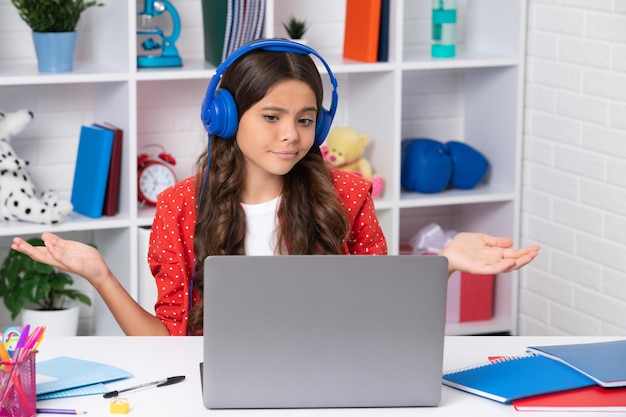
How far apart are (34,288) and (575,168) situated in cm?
169

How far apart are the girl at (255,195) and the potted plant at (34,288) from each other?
1.08 metres

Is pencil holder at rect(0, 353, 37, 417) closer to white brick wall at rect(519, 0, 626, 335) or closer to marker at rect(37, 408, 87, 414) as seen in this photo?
marker at rect(37, 408, 87, 414)

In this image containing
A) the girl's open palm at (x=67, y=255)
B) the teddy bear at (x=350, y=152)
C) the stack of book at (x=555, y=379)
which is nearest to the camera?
the stack of book at (x=555, y=379)

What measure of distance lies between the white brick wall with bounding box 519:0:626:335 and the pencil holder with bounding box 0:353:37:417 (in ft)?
6.82

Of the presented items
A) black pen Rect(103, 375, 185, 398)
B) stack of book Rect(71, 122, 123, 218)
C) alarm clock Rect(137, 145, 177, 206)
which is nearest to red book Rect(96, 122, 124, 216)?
stack of book Rect(71, 122, 123, 218)

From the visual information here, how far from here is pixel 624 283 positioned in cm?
310

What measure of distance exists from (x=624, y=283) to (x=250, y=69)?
5.19ft

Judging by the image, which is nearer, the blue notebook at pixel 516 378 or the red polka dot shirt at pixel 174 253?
the blue notebook at pixel 516 378

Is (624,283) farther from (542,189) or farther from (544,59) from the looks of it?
(544,59)

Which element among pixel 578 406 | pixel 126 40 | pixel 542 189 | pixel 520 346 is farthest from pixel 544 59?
pixel 578 406

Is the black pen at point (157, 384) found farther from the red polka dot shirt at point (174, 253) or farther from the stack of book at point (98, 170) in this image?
the stack of book at point (98, 170)

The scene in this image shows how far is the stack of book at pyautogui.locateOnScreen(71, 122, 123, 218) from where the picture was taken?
3076 millimetres

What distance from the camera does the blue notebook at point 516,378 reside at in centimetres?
155

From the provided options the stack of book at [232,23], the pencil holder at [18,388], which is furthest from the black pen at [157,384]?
the stack of book at [232,23]
